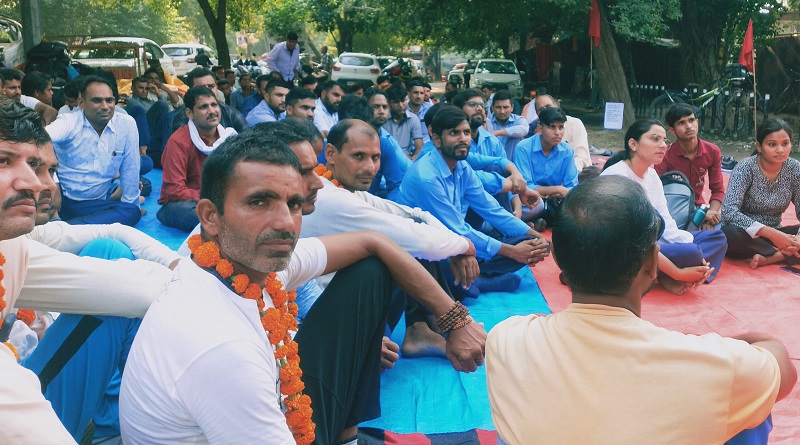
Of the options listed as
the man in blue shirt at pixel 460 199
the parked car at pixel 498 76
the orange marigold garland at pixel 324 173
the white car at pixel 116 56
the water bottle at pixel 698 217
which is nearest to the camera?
the orange marigold garland at pixel 324 173

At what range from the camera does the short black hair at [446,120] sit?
14.6ft

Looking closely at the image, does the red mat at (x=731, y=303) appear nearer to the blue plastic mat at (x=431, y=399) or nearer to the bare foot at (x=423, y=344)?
the bare foot at (x=423, y=344)

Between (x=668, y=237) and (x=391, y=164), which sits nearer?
(x=668, y=237)

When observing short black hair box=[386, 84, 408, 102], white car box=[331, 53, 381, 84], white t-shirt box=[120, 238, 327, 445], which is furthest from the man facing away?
white car box=[331, 53, 381, 84]

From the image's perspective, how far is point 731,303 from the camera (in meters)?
4.38

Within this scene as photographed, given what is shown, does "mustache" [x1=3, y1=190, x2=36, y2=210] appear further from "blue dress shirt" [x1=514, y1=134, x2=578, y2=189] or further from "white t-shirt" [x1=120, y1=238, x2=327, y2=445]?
"blue dress shirt" [x1=514, y1=134, x2=578, y2=189]

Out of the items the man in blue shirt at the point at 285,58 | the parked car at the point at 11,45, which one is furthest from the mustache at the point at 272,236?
the parked car at the point at 11,45

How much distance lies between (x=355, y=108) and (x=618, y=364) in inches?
195

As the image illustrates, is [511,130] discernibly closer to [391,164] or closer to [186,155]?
[391,164]

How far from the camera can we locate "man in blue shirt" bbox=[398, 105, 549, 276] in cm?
418

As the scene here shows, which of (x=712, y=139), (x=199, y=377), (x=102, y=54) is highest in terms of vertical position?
(x=102, y=54)

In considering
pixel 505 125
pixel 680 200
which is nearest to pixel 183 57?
pixel 505 125

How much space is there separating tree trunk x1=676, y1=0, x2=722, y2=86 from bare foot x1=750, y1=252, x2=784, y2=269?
10.0m

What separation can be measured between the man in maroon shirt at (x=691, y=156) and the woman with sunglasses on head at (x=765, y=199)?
313mm
